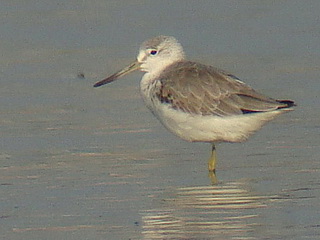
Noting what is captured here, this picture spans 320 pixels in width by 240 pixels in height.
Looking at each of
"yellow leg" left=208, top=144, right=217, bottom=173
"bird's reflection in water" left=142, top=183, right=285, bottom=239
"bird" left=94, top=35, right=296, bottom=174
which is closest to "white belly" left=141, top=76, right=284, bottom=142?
"bird" left=94, top=35, right=296, bottom=174

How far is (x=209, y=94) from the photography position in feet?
30.0

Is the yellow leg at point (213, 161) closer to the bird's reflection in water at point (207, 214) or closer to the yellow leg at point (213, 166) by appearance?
the yellow leg at point (213, 166)

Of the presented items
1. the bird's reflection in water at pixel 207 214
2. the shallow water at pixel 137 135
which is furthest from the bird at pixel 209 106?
the bird's reflection in water at pixel 207 214

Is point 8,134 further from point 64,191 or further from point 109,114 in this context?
point 64,191

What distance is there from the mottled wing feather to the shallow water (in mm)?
432

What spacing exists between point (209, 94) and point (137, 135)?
0.97m

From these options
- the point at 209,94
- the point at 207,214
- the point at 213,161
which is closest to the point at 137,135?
the point at 209,94

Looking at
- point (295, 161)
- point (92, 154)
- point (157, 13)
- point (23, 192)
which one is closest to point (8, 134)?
point (92, 154)

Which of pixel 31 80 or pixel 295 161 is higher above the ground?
pixel 295 161

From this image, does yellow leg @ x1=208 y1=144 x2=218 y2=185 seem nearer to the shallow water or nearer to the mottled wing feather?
the shallow water

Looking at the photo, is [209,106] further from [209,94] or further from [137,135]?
[137,135]

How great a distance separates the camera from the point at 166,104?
9.20m

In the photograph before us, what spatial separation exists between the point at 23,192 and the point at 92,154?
128cm

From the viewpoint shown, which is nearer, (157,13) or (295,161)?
(295,161)
